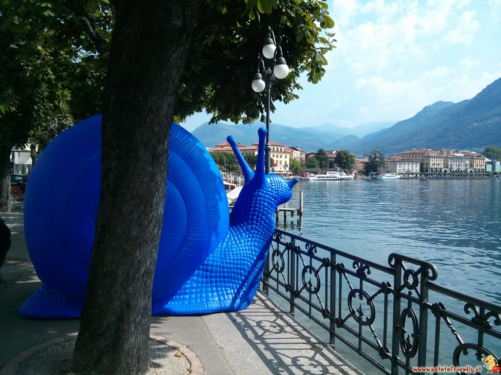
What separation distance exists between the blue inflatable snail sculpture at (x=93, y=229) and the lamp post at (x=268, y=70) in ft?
6.83

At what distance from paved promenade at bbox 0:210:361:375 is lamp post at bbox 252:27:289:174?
9.77 ft

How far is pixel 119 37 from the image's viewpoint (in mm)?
3479

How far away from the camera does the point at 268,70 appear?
713 centimetres

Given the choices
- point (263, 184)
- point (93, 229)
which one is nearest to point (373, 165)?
point (263, 184)

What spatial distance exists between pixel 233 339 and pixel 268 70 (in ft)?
14.2

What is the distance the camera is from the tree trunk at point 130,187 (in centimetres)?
330

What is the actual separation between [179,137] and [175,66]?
188cm

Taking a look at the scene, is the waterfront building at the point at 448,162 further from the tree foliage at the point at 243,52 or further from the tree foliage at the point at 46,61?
A: the tree foliage at the point at 243,52

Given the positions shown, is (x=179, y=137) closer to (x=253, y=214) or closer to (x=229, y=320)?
(x=253, y=214)

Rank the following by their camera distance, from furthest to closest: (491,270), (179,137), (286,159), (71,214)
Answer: (286,159)
(491,270)
(179,137)
(71,214)

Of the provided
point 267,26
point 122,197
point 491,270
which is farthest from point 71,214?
point 491,270

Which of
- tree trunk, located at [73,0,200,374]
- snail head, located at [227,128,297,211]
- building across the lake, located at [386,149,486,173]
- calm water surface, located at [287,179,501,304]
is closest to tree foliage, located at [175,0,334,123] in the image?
snail head, located at [227,128,297,211]

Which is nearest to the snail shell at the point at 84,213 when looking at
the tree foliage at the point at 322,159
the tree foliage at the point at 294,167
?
the tree foliage at the point at 294,167

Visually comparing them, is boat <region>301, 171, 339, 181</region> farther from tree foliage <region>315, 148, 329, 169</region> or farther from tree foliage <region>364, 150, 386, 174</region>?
tree foliage <region>364, 150, 386, 174</region>
